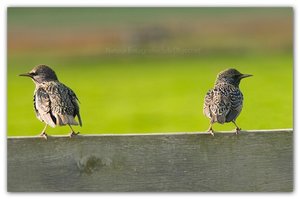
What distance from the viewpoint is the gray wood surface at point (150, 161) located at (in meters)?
4.76

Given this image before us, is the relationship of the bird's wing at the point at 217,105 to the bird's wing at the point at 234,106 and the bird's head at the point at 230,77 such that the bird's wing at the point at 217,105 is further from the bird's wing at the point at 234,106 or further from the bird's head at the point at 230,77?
the bird's head at the point at 230,77

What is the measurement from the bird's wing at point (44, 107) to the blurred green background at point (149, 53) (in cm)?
90

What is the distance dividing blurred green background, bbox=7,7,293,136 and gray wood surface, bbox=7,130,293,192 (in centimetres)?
113

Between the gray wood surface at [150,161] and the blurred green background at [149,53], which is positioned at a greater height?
the blurred green background at [149,53]

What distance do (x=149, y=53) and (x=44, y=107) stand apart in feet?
6.64

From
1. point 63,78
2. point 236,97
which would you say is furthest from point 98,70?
point 236,97

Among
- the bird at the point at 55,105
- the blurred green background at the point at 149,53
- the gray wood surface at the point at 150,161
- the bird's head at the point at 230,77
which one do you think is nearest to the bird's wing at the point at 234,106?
the bird's head at the point at 230,77

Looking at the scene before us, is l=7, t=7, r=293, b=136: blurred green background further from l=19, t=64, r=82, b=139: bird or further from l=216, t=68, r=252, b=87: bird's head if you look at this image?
l=19, t=64, r=82, b=139: bird

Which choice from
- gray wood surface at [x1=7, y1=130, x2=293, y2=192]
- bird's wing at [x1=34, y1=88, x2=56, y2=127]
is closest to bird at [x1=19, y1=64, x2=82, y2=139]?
bird's wing at [x1=34, y1=88, x2=56, y2=127]

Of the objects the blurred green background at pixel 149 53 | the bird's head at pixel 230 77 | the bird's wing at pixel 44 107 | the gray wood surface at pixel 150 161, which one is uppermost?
the blurred green background at pixel 149 53

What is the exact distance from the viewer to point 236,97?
539 cm

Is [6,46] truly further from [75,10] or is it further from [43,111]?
[43,111]

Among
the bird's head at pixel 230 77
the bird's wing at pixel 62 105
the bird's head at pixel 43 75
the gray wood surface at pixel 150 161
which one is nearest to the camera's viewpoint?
the gray wood surface at pixel 150 161

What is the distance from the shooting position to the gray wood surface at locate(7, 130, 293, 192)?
15.6 ft
